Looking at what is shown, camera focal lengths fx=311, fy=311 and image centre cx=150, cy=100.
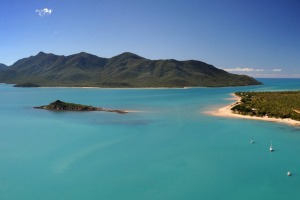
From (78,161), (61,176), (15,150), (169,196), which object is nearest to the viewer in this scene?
(169,196)

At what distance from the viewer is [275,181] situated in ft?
113

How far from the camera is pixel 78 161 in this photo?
1634 inches

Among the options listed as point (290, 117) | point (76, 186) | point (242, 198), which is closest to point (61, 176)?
point (76, 186)

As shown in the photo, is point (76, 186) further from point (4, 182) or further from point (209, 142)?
point (209, 142)

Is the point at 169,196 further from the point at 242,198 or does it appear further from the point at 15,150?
the point at 15,150

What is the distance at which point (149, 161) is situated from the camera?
41.0 metres

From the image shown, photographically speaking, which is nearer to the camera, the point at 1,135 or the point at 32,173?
the point at 32,173

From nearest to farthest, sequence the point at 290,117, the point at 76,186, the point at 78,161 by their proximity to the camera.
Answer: the point at 76,186 → the point at 78,161 → the point at 290,117

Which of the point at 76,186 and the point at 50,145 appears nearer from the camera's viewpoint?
the point at 76,186

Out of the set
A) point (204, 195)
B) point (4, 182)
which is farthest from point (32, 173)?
point (204, 195)

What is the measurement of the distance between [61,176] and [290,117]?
172ft

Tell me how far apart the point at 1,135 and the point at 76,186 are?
33192 millimetres

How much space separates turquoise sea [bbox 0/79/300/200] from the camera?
31766 mm

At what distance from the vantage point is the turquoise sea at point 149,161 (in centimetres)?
3177
